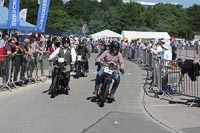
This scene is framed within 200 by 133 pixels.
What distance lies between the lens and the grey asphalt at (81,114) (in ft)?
30.6

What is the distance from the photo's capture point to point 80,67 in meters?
22.4

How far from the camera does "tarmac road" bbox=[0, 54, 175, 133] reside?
9.28 m

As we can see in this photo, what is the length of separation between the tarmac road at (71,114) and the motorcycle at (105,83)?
239 millimetres

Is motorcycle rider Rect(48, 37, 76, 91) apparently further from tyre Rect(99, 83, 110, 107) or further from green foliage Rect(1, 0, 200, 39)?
green foliage Rect(1, 0, 200, 39)

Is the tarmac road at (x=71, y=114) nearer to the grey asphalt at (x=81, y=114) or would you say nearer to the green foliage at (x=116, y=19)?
the grey asphalt at (x=81, y=114)

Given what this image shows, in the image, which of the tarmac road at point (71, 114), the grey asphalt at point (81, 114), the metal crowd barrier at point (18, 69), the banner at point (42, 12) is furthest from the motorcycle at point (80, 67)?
the banner at point (42, 12)

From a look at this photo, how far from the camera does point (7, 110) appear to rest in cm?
1123

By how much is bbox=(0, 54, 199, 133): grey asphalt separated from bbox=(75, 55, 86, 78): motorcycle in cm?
618

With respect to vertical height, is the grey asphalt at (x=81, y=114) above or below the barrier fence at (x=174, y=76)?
below

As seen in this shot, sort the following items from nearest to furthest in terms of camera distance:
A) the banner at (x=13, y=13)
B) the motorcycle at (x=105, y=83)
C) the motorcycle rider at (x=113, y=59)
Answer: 1. the motorcycle at (x=105, y=83)
2. the motorcycle rider at (x=113, y=59)
3. the banner at (x=13, y=13)

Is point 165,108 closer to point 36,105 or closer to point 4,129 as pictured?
point 36,105

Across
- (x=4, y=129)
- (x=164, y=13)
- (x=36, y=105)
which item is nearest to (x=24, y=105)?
(x=36, y=105)

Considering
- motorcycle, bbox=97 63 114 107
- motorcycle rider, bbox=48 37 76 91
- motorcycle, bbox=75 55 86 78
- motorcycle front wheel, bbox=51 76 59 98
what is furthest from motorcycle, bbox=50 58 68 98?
motorcycle, bbox=75 55 86 78

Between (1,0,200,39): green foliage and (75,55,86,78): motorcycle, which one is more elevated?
(1,0,200,39): green foliage
